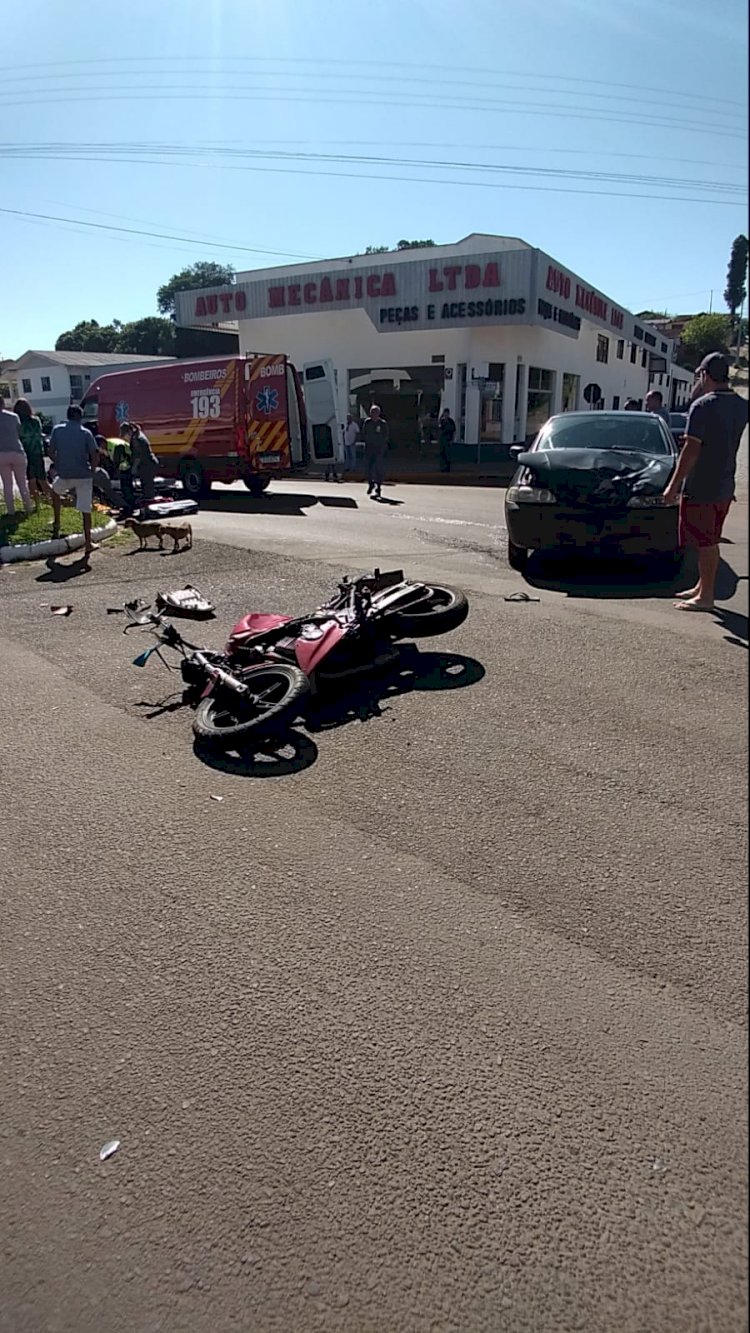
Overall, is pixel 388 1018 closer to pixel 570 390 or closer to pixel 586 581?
pixel 586 581

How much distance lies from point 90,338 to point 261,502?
74.1 meters

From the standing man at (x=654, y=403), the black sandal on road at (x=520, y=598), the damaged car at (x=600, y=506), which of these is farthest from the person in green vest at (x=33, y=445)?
the damaged car at (x=600, y=506)

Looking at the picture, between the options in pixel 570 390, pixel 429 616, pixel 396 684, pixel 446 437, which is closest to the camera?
pixel 396 684

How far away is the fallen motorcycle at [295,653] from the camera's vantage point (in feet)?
15.9

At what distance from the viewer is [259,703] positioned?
193 inches

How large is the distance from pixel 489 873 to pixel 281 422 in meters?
17.0

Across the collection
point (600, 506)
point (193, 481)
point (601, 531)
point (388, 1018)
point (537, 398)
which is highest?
point (537, 398)

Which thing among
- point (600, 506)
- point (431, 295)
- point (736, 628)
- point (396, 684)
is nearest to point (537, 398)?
point (431, 295)

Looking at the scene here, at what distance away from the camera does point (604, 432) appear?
9484 millimetres

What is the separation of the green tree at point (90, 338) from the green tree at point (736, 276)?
3510 inches

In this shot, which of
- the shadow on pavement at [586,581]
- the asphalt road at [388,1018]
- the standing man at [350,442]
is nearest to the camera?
the asphalt road at [388,1018]

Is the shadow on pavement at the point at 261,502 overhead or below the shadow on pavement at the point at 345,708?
overhead

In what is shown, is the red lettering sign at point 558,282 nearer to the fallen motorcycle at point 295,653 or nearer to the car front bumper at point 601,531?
the fallen motorcycle at point 295,653

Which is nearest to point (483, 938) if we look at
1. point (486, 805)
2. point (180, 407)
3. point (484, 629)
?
point (486, 805)
